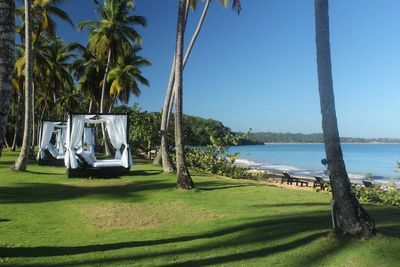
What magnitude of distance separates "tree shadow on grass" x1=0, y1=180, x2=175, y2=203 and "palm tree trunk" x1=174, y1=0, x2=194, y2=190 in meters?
0.59

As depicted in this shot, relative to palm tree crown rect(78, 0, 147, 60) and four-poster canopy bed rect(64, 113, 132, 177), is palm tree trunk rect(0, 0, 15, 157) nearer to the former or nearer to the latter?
four-poster canopy bed rect(64, 113, 132, 177)

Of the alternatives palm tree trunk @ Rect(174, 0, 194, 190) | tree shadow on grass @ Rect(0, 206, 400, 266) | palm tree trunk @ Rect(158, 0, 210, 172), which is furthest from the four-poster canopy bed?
tree shadow on grass @ Rect(0, 206, 400, 266)

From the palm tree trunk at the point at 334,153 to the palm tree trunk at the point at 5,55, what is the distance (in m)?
4.37

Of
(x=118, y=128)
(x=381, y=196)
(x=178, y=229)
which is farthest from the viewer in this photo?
(x=118, y=128)

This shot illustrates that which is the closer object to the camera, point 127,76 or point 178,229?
point 178,229

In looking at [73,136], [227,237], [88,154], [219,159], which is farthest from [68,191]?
[219,159]

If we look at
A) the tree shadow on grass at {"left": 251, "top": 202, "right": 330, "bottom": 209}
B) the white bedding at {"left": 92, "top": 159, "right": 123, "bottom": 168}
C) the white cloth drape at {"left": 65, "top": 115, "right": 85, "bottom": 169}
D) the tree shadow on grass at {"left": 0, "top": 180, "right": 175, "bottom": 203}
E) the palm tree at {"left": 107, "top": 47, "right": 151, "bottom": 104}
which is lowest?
the tree shadow on grass at {"left": 251, "top": 202, "right": 330, "bottom": 209}

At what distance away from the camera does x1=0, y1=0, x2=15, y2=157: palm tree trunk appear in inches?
225

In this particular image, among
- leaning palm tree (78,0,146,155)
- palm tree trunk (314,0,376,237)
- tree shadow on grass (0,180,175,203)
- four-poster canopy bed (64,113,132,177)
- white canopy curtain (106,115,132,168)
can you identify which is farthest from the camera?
leaning palm tree (78,0,146,155)

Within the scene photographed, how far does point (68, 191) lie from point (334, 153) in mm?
8775

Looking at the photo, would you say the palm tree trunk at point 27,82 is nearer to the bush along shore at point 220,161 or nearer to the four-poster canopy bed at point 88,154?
the four-poster canopy bed at point 88,154

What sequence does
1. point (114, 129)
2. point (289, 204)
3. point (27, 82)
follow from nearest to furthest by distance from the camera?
point (289, 204) → point (27, 82) → point (114, 129)

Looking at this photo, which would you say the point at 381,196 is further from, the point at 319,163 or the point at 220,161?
the point at 319,163

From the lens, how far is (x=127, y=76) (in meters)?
36.3
